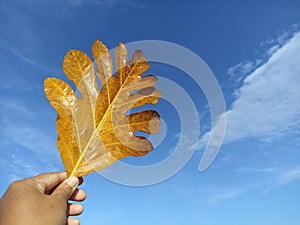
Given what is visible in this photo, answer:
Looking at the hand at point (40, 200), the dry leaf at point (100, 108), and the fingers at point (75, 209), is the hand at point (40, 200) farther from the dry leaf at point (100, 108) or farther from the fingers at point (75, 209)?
the dry leaf at point (100, 108)

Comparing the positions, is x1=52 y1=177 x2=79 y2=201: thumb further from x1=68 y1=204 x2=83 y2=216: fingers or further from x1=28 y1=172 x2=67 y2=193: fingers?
x1=68 y1=204 x2=83 y2=216: fingers

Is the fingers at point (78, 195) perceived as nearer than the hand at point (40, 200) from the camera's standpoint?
No

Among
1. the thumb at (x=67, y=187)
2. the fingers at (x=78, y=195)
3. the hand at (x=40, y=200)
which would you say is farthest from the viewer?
the fingers at (x=78, y=195)

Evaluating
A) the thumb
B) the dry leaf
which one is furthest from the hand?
the dry leaf

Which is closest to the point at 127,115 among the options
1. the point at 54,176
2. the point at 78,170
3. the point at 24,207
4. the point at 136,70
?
the point at 136,70

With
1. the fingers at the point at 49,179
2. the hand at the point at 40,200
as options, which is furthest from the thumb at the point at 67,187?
the fingers at the point at 49,179
